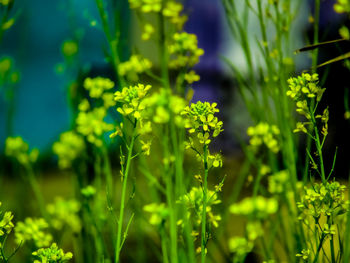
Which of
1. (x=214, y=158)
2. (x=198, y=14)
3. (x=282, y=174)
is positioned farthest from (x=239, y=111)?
(x=214, y=158)

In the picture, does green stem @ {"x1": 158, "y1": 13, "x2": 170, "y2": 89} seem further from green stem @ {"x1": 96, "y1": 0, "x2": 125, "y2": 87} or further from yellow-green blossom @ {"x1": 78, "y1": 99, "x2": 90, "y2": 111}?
yellow-green blossom @ {"x1": 78, "y1": 99, "x2": 90, "y2": 111}

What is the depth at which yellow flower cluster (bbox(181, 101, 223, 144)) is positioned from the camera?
0.76m

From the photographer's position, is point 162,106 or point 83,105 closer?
point 162,106

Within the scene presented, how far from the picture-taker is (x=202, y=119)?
76 centimetres

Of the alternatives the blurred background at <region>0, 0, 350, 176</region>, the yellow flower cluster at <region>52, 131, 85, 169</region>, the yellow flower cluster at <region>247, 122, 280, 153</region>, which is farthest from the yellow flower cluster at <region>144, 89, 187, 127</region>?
the blurred background at <region>0, 0, 350, 176</region>

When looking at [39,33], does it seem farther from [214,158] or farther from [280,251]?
[214,158]

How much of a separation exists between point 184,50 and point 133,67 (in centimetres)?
19

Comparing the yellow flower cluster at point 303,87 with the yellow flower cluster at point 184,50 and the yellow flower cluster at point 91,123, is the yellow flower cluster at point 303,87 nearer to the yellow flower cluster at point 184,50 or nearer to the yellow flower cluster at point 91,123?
the yellow flower cluster at point 184,50

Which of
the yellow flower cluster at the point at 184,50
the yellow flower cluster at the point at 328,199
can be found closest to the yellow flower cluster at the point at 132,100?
the yellow flower cluster at the point at 184,50

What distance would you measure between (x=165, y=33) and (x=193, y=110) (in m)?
0.17

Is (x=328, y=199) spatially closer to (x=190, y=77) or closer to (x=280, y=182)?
(x=280, y=182)

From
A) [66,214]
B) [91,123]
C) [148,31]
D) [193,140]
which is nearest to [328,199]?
[193,140]

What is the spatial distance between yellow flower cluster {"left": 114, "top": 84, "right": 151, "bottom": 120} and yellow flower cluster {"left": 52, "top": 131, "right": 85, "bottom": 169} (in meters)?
0.62

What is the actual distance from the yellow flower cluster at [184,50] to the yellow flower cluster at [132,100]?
0.44ft
